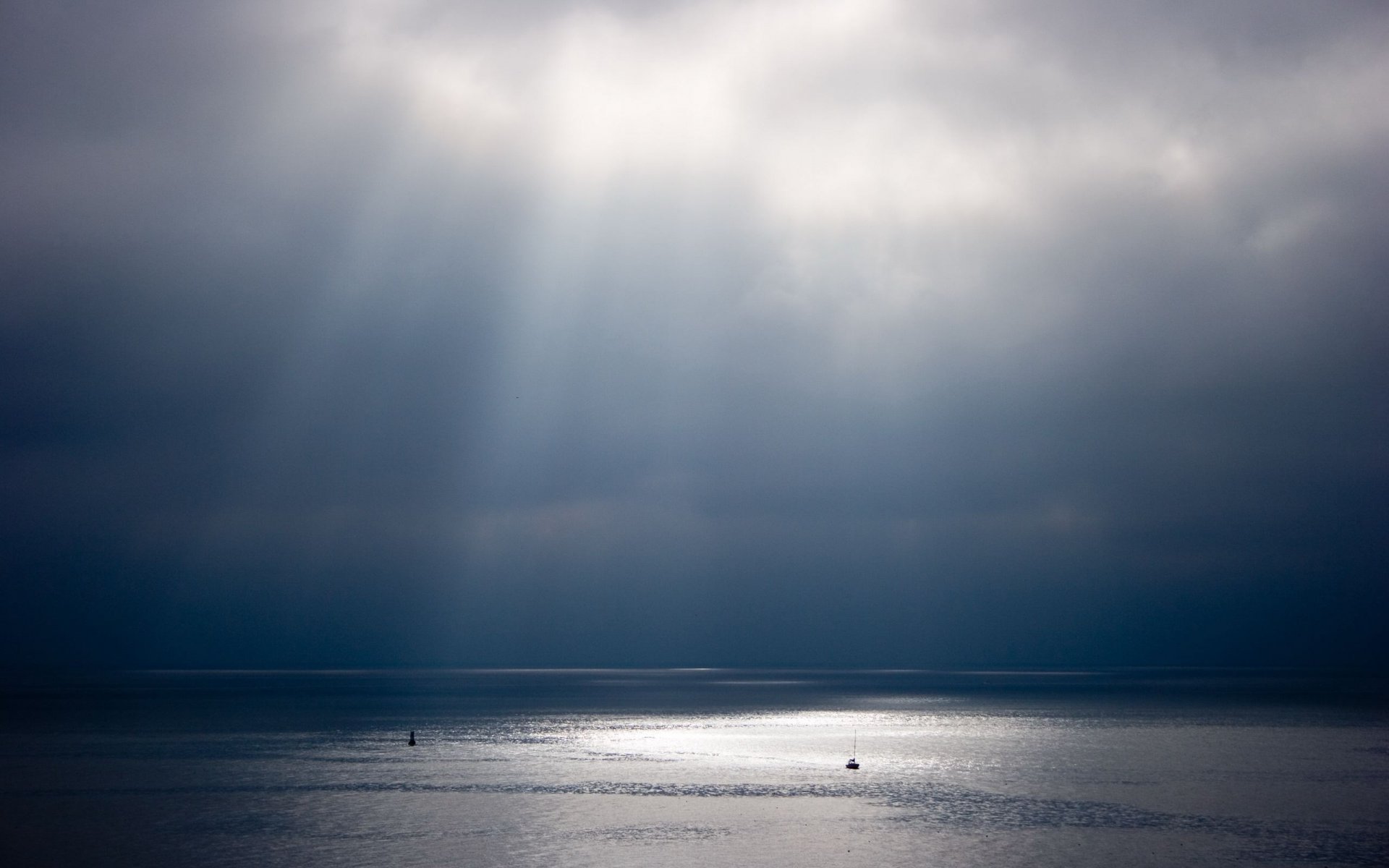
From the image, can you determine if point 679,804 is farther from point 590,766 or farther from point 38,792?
point 38,792

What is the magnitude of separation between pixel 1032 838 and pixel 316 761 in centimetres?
5660

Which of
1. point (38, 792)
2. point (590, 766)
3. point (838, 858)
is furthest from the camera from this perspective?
point (590, 766)

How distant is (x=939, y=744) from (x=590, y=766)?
128 ft

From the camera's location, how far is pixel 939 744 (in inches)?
4195

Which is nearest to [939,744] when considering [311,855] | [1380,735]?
[1380,735]

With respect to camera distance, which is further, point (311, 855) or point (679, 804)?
point (679, 804)

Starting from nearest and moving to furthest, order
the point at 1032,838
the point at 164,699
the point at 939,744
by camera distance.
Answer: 1. the point at 1032,838
2. the point at 939,744
3. the point at 164,699

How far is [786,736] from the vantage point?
383 feet

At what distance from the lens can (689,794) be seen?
67.9 meters

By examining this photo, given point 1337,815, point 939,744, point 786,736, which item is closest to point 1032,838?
point 1337,815

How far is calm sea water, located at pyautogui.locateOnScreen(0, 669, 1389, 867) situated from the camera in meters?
49.7

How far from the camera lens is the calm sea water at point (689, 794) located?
49719 mm

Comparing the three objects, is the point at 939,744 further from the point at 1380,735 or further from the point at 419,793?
the point at 419,793

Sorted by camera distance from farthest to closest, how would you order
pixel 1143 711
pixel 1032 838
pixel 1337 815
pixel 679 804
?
pixel 1143 711 → pixel 679 804 → pixel 1337 815 → pixel 1032 838
